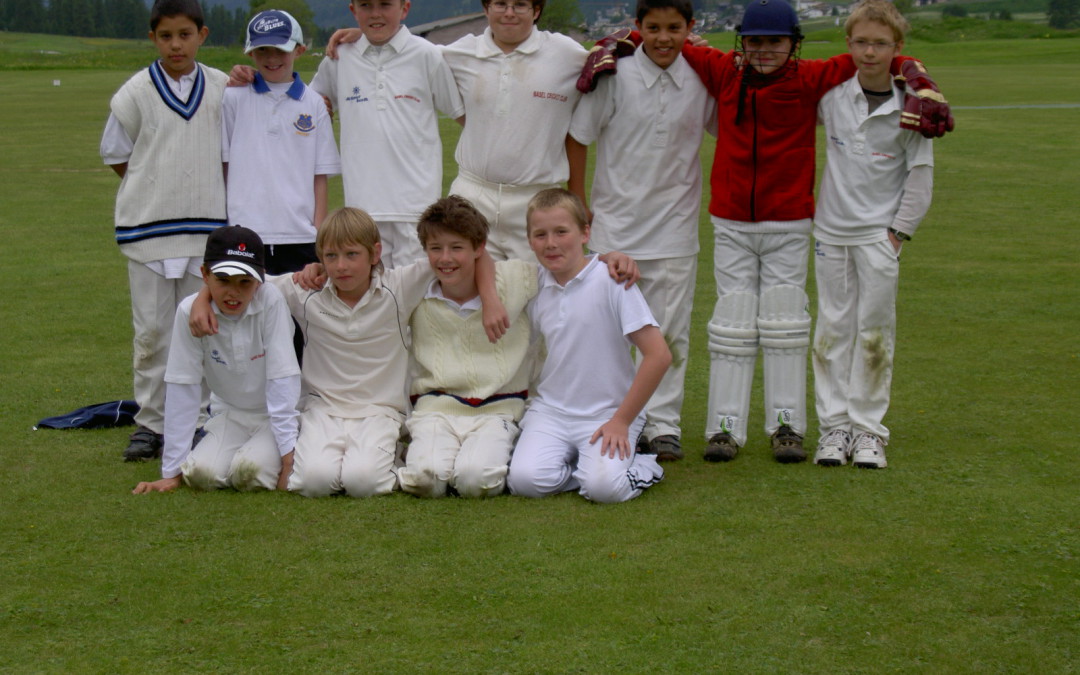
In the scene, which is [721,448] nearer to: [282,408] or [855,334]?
[855,334]

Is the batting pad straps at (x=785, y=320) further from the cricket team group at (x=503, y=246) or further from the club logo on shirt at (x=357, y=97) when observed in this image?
the club logo on shirt at (x=357, y=97)

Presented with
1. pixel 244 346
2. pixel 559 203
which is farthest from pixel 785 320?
pixel 244 346

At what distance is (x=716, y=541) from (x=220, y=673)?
63.9 inches

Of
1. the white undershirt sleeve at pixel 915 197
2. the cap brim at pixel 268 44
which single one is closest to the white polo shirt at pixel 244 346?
the cap brim at pixel 268 44

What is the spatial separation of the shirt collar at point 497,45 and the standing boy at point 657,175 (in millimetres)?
307

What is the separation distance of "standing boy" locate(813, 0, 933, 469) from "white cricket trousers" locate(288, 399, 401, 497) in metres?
1.69

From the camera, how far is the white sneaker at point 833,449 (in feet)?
15.5

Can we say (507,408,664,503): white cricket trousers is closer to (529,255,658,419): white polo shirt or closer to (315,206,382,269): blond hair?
(529,255,658,419): white polo shirt

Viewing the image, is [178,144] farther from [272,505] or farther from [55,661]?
[55,661]

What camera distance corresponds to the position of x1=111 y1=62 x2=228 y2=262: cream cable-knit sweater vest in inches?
197

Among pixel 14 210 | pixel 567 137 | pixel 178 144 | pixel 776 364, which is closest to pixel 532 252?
pixel 567 137

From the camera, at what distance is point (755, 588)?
140 inches

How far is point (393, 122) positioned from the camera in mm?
5098

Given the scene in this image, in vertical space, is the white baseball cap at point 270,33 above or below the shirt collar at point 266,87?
above
